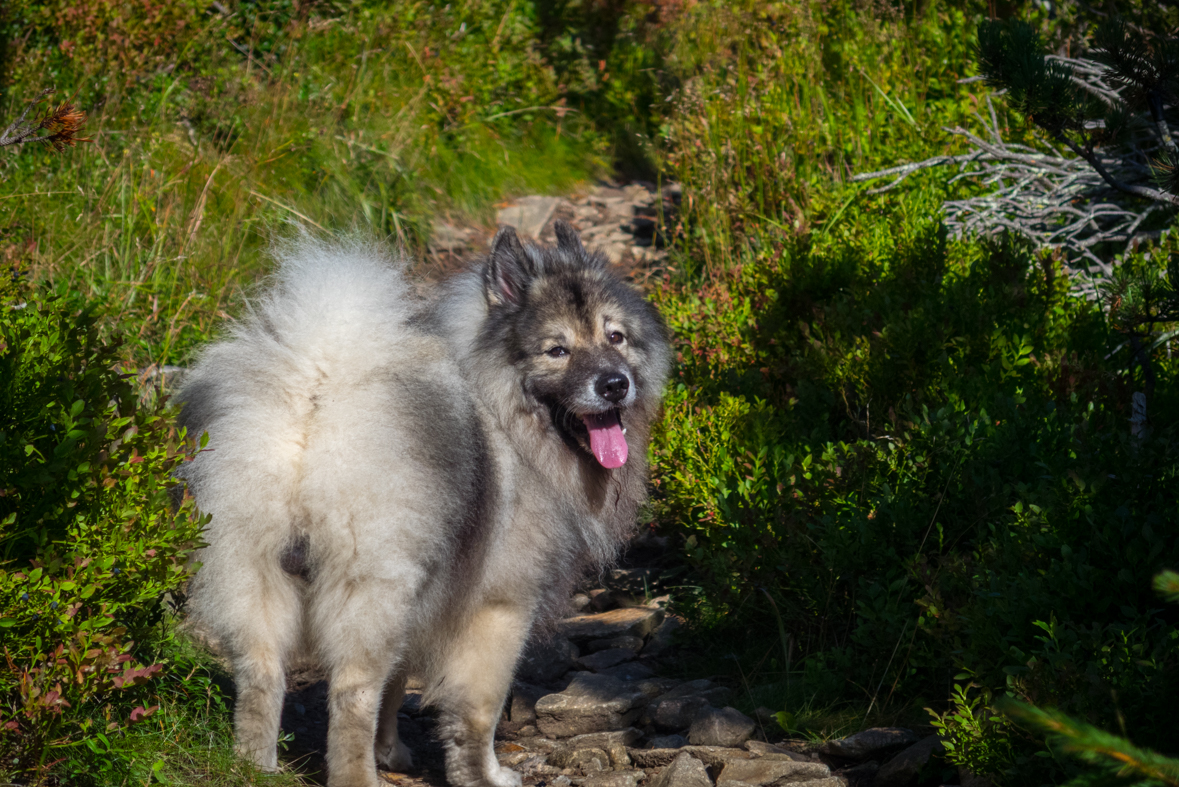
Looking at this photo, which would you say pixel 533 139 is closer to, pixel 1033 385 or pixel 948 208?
pixel 948 208

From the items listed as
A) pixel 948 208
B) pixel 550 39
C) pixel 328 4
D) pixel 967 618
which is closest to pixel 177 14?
pixel 328 4

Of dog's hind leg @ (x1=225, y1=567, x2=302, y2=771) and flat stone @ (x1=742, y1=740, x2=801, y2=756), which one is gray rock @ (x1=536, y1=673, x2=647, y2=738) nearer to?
flat stone @ (x1=742, y1=740, x2=801, y2=756)

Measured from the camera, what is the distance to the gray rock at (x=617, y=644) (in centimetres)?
457

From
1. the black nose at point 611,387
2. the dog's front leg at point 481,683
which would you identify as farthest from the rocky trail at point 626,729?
the black nose at point 611,387

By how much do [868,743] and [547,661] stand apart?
1736 millimetres

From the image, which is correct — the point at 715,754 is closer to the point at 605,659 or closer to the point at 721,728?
the point at 721,728

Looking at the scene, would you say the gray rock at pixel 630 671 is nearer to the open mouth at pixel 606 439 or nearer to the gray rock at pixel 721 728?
the gray rock at pixel 721 728

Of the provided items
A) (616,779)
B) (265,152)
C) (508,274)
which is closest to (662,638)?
(616,779)

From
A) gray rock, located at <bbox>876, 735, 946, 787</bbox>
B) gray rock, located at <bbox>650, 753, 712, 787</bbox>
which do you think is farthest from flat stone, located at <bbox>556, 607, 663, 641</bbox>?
gray rock, located at <bbox>876, 735, 946, 787</bbox>

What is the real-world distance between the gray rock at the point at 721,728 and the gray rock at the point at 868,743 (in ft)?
1.07

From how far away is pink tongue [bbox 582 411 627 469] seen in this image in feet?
12.6

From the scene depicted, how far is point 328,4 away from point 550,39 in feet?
10.2

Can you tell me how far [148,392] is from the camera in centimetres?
507

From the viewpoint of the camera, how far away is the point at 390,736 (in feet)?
12.4
